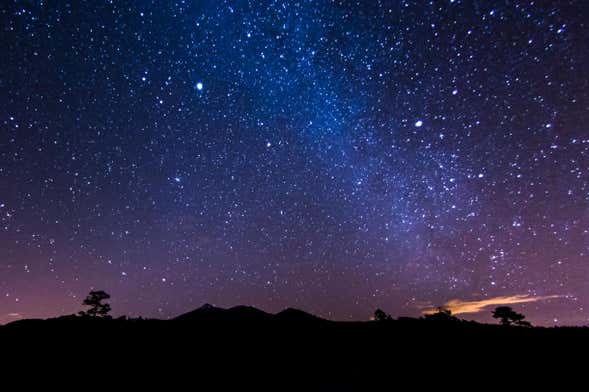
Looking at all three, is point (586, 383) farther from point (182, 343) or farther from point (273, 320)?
point (182, 343)

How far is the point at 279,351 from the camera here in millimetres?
11164

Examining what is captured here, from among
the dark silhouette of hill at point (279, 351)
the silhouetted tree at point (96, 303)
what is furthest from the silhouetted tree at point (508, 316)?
the silhouetted tree at point (96, 303)

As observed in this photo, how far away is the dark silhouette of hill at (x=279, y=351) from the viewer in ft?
29.5

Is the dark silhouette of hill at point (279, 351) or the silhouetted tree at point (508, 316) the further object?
the silhouetted tree at point (508, 316)

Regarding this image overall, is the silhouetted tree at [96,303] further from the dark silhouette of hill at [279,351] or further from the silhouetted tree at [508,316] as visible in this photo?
the silhouetted tree at [508,316]

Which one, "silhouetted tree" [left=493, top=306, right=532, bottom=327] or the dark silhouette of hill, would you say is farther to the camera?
"silhouetted tree" [left=493, top=306, right=532, bottom=327]

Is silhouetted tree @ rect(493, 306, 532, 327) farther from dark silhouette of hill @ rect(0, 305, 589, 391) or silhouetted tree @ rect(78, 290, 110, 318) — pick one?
silhouetted tree @ rect(78, 290, 110, 318)

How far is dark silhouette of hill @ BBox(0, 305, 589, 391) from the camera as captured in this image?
8.98 m

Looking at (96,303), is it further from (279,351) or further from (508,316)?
(508,316)

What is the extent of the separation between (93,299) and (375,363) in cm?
2207

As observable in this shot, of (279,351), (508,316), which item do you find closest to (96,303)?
(279,351)

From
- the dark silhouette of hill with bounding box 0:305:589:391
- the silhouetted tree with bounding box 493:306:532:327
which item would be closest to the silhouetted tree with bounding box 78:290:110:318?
the dark silhouette of hill with bounding box 0:305:589:391

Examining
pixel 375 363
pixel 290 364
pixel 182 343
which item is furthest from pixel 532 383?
pixel 182 343

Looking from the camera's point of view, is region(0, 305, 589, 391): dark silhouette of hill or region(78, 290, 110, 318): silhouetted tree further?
region(78, 290, 110, 318): silhouetted tree
